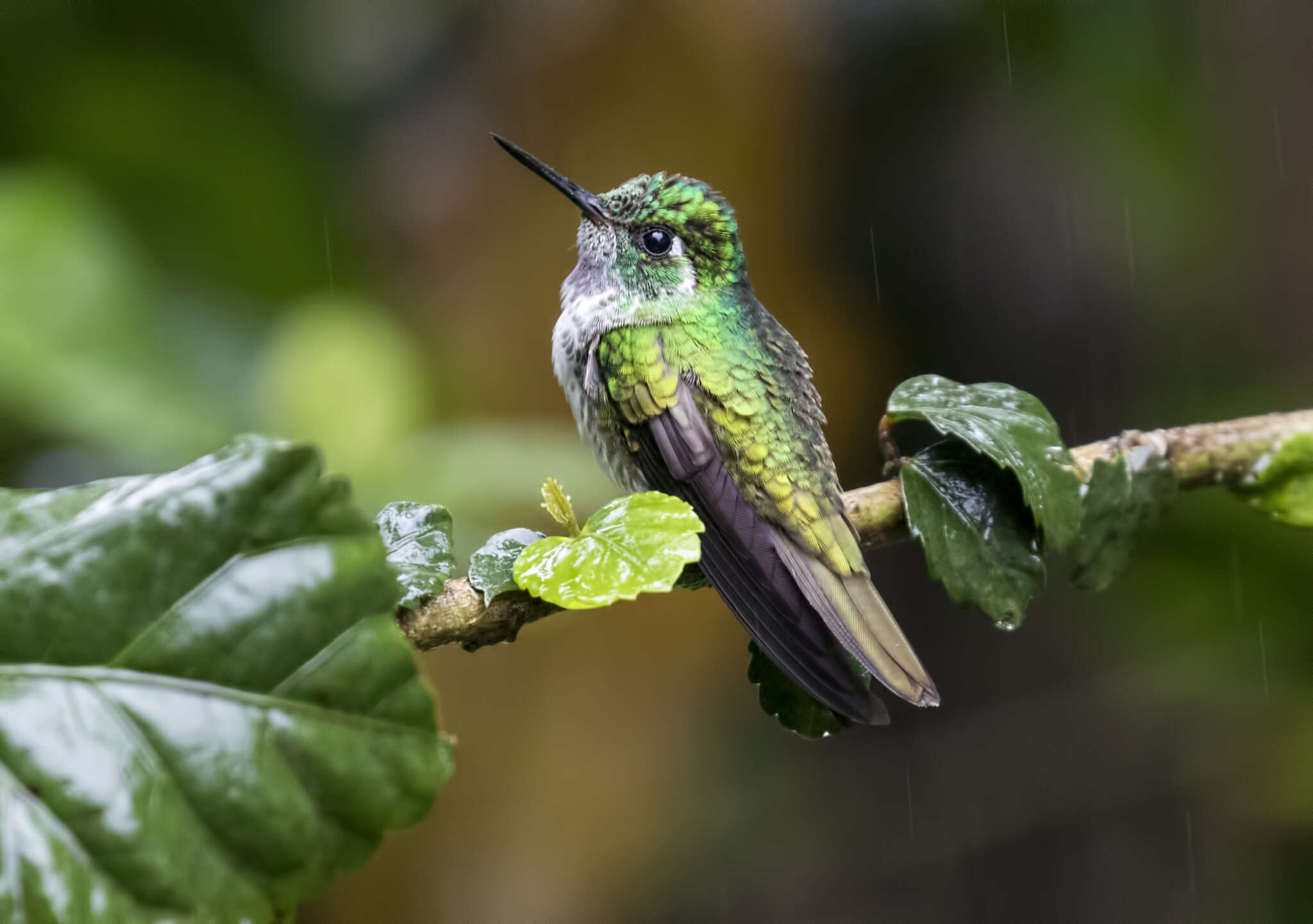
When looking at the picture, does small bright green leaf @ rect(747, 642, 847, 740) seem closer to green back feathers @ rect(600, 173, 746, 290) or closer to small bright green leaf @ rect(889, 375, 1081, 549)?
small bright green leaf @ rect(889, 375, 1081, 549)

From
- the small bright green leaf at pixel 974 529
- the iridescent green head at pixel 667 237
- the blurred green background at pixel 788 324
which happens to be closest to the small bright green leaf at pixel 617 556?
the small bright green leaf at pixel 974 529

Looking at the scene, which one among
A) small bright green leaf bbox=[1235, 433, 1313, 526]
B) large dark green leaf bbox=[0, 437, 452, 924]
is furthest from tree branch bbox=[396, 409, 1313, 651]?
large dark green leaf bbox=[0, 437, 452, 924]

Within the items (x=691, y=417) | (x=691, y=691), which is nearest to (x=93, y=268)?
(x=691, y=417)

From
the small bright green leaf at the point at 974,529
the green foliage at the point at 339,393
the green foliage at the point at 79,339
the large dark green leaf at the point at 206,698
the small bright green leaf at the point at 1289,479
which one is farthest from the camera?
the green foliage at the point at 339,393

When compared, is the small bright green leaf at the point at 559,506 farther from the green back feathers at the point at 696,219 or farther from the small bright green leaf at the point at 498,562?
the green back feathers at the point at 696,219

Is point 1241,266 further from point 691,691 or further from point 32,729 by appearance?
point 32,729

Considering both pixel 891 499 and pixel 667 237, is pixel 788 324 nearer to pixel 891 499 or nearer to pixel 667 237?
pixel 667 237
